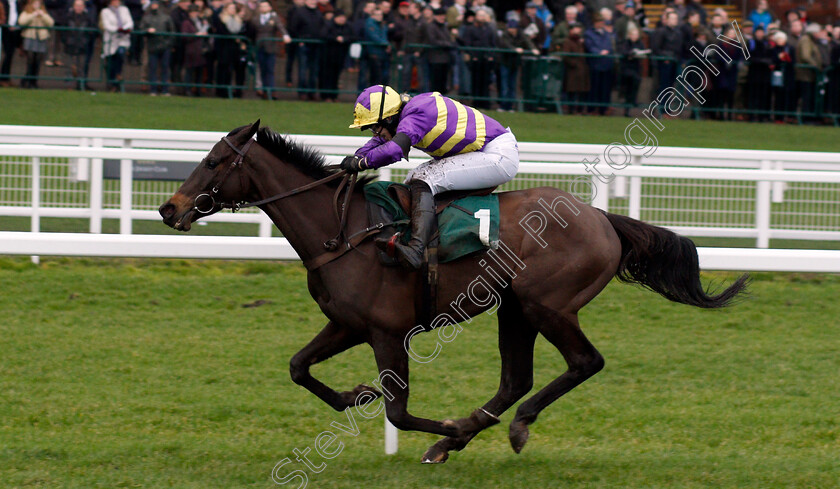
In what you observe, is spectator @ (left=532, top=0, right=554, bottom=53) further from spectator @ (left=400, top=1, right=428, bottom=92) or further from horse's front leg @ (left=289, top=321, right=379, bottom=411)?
horse's front leg @ (left=289, top=321, right=379, bottom=411)

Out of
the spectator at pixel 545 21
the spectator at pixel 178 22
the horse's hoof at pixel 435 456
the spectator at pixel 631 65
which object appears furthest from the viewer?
the spectator at pixel 545 21

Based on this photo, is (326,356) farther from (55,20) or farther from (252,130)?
(55,20)

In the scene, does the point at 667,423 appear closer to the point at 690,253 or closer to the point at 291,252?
the point at 690,253

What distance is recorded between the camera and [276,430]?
5.48m

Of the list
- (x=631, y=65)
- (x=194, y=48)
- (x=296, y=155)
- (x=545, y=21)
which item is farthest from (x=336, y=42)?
(x=296, y=155)

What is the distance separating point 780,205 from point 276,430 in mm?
4839

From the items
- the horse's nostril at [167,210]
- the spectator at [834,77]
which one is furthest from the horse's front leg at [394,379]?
the spectator at [834,77]

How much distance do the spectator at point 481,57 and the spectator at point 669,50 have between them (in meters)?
2.28

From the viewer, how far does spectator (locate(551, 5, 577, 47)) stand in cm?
1555

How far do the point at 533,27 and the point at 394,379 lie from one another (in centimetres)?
1175

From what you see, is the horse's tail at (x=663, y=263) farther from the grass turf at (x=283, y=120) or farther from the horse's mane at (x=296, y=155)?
the grass turf at (x=283, y=120)

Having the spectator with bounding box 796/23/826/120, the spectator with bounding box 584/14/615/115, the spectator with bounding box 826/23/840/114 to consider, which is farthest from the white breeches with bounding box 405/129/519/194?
the spectator with bounding box 826/23/840/114

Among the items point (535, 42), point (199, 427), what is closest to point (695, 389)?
point (199, 427)

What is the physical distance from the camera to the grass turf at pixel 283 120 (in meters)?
13.8
